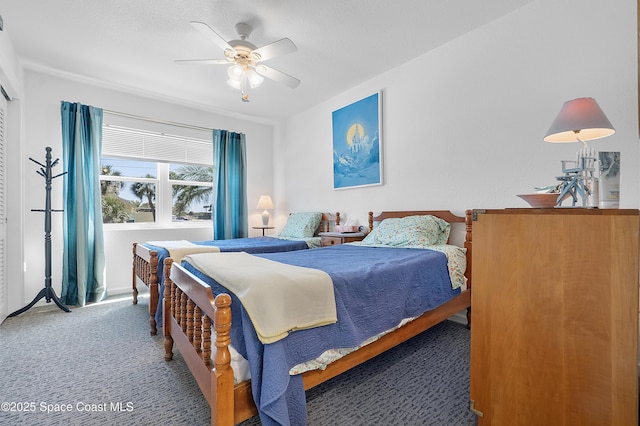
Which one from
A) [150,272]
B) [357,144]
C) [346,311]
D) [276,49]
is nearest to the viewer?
[346,311]

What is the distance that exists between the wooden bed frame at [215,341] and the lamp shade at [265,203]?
2832mm

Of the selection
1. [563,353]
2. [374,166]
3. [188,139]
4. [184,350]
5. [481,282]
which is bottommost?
[184,350]

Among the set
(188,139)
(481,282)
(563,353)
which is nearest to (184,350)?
(481,282)

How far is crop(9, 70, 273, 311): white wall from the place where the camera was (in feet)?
10.3

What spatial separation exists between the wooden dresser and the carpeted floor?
48 centimetres

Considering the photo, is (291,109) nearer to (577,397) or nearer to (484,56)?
(484,56)

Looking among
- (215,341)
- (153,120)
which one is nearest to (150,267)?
(215,341)

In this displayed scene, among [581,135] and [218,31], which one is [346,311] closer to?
[581,135]

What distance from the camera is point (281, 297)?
1.27 meters

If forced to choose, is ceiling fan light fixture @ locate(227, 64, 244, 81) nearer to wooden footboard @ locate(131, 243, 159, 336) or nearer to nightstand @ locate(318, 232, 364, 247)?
wooden footboard @ locate(131, 243, 159, 336)

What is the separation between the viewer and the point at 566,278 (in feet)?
3.18

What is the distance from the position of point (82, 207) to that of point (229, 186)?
181cm

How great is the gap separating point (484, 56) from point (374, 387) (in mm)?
2822

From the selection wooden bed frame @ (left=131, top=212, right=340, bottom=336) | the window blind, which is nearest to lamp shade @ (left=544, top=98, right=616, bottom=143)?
wooden bed frame @ (left=131, top=212, right=340, bottom=336)
